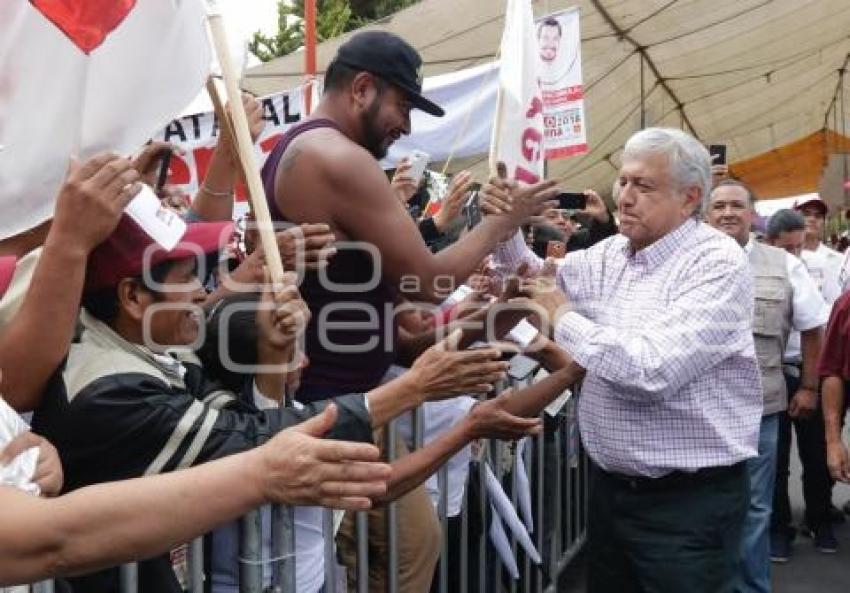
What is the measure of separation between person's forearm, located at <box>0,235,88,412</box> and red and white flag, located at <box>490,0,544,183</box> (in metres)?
1.60

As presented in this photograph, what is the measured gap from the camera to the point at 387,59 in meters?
2.61

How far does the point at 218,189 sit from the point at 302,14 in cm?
2413

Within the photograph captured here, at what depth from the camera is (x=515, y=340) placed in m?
2.89

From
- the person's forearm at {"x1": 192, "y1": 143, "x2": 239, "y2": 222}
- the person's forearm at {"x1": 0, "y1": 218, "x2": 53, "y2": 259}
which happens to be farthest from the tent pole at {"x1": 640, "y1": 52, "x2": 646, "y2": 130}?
the person's forearm at {"x1": 0, "y1": 218, "x2": 53, "y2": 259}

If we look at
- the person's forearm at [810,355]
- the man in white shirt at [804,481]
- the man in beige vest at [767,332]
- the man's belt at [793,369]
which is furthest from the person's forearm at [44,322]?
→ the man's belt at [793,369]

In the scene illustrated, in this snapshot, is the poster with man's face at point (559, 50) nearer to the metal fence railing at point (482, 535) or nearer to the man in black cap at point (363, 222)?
the metal fence railing at point (482, 535)

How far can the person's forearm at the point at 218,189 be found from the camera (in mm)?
2678

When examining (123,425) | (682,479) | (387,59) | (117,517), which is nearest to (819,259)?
(682,479)

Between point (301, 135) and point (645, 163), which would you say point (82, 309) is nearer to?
point (301, 135)

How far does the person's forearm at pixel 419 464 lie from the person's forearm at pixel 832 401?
2603mm

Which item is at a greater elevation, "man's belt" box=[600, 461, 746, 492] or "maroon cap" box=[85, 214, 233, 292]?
"maroon cap" box=[85, 214, 233, 292]

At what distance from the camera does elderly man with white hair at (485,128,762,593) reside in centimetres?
261

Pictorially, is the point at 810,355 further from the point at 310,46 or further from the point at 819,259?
the point at 819,259

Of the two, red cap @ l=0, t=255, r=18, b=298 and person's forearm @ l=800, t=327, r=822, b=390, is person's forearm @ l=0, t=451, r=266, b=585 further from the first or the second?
person's forearm @ l=800, t=327, r=822, b=390
